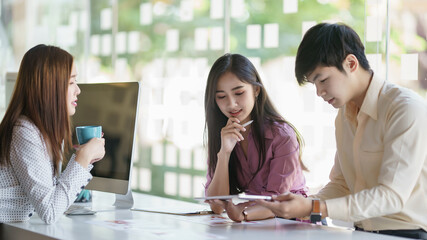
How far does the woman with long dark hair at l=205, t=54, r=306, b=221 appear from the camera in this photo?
2.35m

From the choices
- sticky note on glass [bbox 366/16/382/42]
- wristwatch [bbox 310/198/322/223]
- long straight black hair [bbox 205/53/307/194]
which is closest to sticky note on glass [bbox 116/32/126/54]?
sticky note on glass [bbox 366/16/382/42]

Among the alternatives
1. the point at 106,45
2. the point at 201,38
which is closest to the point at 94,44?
the point at 106,45

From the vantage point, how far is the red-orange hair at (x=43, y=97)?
6.53ft

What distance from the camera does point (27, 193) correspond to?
1.92 m

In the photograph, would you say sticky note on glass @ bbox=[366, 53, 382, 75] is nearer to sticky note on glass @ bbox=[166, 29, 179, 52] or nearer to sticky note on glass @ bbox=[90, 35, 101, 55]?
sticky note on glass @ bbox=[166, 29, 179, 52]

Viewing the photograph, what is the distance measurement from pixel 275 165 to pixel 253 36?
100 inches

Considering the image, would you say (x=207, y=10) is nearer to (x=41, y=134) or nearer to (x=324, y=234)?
(x=41, y=134)

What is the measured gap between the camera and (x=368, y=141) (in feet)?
6.11

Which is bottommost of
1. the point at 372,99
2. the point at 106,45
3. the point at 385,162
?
the point at 385,162

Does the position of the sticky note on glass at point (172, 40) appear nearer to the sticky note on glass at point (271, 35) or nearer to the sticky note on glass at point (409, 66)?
the sticky note on glass at point (271, 35)

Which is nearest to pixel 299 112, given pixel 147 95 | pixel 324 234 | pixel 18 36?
pixel 147 95

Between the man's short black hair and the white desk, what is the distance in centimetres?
52

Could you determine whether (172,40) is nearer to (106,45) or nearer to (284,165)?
(106,45)

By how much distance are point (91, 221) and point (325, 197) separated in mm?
850
